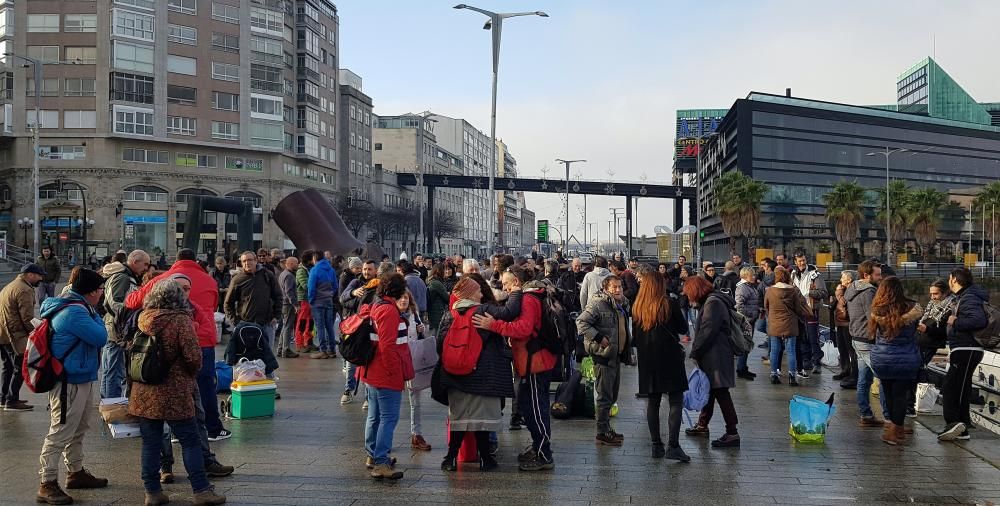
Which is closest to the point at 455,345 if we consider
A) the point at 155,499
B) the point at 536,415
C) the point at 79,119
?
the point at 536,415

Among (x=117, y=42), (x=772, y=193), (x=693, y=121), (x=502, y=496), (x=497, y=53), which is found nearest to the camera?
(x=502, y=496)

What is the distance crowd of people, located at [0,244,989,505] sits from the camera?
5.93 metres

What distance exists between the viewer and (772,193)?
2721 inches

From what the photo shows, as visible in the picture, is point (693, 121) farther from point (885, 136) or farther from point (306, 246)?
point (306, 246)

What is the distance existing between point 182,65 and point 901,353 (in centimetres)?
6197

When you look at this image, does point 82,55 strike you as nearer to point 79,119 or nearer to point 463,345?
point 79,119

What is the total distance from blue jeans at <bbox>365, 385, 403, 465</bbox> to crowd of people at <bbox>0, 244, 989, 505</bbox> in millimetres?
13

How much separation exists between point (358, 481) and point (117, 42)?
60129mm

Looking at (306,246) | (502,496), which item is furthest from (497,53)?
(502,496)

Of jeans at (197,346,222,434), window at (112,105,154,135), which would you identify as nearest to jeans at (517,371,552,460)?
jeans at (197,346,222,434)

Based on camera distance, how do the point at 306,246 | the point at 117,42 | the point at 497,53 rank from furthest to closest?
the point at 117,42 < the point at 306,246 < the point at 497,53

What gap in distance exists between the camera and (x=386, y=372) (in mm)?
6465

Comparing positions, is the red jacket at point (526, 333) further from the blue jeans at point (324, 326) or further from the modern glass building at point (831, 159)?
the modern glass building at point (831, 159)

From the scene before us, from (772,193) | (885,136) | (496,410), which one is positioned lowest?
(496,410)
